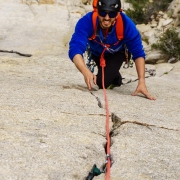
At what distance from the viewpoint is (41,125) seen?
10.5 feet

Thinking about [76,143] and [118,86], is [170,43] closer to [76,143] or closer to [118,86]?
[118,86]

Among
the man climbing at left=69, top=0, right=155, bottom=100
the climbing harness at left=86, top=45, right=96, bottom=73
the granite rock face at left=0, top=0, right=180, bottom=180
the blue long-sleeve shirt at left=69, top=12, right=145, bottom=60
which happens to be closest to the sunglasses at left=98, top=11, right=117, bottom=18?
the man climbing at left=69, top=0, right=155, bottom=100

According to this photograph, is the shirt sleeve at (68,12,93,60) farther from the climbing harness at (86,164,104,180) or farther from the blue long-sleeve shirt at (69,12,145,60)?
the climbing harness at (86,164,104,180)

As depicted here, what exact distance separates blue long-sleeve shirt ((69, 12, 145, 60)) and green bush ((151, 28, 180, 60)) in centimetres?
614

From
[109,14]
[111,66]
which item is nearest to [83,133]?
[109,14]

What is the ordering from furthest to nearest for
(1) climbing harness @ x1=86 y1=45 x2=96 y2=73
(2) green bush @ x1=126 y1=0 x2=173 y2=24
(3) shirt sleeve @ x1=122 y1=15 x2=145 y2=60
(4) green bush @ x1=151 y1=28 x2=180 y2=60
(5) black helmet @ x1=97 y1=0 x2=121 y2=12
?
(2) green bush @ x1=126 y1=0 x2=173 y2=24 → (4) green bush @ x1=151 y1=28 x2=180 y2=60 → (1) climbing harness @ x1=86 y1=45 x2=96 y2=73 → (3) shirt sleeve @ x1=122 y1=15 x2=145 y2=60 → (5) black helmet @ x1=97 y1=0 x2=121 y2=12

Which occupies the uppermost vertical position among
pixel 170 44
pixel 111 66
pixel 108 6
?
pixel 108 6

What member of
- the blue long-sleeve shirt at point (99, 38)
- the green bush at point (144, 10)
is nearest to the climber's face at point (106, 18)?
the blue long-sleeve shirt at point (99, 38)

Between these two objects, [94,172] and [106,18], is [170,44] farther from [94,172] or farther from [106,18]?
[94,172]

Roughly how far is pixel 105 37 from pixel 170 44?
22.6ft

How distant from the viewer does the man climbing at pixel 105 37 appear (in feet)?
13.9

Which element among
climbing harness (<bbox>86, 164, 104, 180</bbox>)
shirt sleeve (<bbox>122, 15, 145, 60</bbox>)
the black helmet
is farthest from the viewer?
shirt sleeve (<bbox>122, 15, 145, 60</bbox>)

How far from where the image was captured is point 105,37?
4.59 meters

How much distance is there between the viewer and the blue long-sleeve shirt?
4355 millimetres
